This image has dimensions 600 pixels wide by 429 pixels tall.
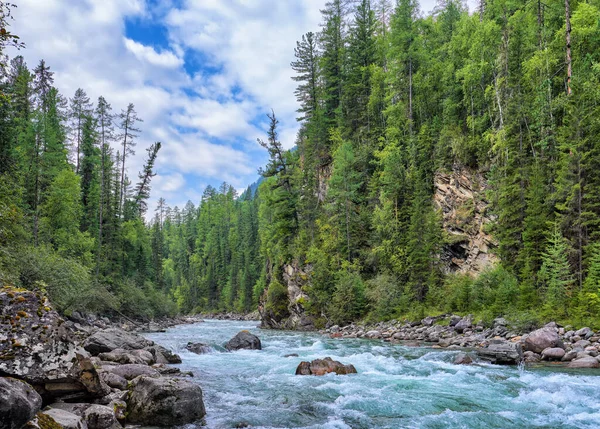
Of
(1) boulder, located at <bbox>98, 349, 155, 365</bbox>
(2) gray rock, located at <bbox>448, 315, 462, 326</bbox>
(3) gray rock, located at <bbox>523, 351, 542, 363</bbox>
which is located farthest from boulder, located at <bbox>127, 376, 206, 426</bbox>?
(2) gray rock, located at <bbox>448, 315, 462, 326</bbox>

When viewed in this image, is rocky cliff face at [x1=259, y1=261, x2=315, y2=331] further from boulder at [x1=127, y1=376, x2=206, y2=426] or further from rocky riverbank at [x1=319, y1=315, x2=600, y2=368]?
boulder at [x1=127, y1=376, x2=206, y2=426]

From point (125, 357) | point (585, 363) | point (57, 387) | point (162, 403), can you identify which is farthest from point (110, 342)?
point (585, 363)

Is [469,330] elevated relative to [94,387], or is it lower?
lower

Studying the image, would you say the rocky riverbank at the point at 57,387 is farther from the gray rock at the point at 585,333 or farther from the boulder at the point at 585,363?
the gray rock at the point at 585,333

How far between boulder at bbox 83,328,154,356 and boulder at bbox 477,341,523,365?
45.5 feet

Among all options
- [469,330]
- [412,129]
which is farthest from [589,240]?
[412,129]

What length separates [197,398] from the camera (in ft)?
25.4

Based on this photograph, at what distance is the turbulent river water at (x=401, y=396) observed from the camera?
767 centimetres

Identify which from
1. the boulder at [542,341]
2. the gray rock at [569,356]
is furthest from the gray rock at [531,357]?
the gray rock at [569,356]

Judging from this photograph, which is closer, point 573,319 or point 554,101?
point 573,319

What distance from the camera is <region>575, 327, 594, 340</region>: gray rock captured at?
15.3 metres

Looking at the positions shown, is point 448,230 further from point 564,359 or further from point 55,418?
point 55,418

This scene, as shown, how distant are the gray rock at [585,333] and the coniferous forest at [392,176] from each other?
73cm

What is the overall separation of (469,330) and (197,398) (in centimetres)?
1766
